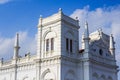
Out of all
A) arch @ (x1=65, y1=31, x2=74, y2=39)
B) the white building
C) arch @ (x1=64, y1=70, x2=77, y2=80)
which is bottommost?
arch @ (x1=64, y1=70, x2=77, y2=80)

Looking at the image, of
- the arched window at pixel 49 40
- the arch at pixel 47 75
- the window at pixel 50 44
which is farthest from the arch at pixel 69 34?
the arch at pixel 47 75

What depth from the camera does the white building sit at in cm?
4762

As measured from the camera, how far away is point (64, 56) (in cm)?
4709

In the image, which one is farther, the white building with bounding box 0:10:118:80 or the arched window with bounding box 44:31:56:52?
the arched window with bounding box 44:31:56:52

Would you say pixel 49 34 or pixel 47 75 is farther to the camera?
pixel 49 34

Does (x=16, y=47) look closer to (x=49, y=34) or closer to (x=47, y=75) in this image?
(x=49, y=34)

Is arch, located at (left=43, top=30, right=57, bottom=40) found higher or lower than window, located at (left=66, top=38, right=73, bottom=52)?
higher

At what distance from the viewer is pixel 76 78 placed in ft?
160

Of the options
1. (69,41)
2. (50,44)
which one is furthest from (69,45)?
(50,44)

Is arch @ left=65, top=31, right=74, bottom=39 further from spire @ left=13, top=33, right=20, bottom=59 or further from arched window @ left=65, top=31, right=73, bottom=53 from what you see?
spire @ left=13, top=33, right=20, bottom=59

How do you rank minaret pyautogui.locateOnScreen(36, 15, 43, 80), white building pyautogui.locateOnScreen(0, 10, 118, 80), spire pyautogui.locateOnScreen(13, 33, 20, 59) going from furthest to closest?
1. spire pyautogui.locateOnScreen(13, 33, 20, 59)
2. minaret pyautogui.locateOnScreen(36, 15, 43, 80)
3. white building pyautogui.locateOnScreen(0, 10, 118, 80)

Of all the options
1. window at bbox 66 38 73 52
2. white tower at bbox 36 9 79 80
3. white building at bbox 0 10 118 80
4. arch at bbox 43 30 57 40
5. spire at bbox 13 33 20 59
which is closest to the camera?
white tower at bbox 36 9 79 80

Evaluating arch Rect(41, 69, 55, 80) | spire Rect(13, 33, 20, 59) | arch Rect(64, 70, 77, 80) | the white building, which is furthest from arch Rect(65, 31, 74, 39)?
spire Rect(13, 33, 20, 59)

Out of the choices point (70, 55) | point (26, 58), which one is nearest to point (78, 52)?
A: point (70, 55)
